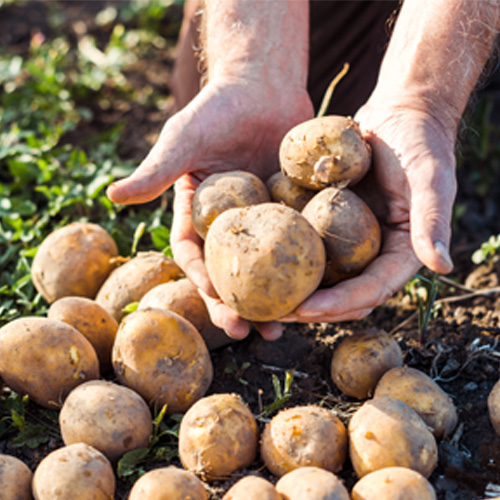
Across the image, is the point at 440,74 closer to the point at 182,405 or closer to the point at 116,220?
the point at 182,405

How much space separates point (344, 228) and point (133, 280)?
37.3 inches

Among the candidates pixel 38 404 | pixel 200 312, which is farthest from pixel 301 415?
pixel 38 404

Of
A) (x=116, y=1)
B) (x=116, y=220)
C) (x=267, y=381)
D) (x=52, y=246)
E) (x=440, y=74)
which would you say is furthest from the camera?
(x=116, y=1)

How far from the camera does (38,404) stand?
6.98 feet

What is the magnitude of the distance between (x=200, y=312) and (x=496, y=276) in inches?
60.3

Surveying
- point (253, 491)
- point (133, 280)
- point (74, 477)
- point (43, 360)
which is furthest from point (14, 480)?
point (133, 280)

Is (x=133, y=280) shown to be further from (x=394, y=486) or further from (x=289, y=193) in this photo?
(x=394, y=486)

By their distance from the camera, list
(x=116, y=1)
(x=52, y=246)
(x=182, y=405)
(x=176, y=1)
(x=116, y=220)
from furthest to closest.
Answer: (x=116, y=1)
(x=176, y=1)
(x=116, y=220)
(x=52, y=246)
(x=182, y=405)

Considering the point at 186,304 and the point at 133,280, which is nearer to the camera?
the point at 186,304

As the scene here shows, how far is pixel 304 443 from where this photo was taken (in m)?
1.74

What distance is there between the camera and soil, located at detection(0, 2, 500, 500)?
182 cm

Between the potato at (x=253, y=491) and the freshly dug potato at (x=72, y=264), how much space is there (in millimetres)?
1317

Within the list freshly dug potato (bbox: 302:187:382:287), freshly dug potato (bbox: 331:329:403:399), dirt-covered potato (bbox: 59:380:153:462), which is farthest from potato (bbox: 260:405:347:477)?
freshly dug potato (bbox: 302:187:382:287)

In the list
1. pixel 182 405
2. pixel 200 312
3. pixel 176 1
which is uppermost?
pixel 176 1
